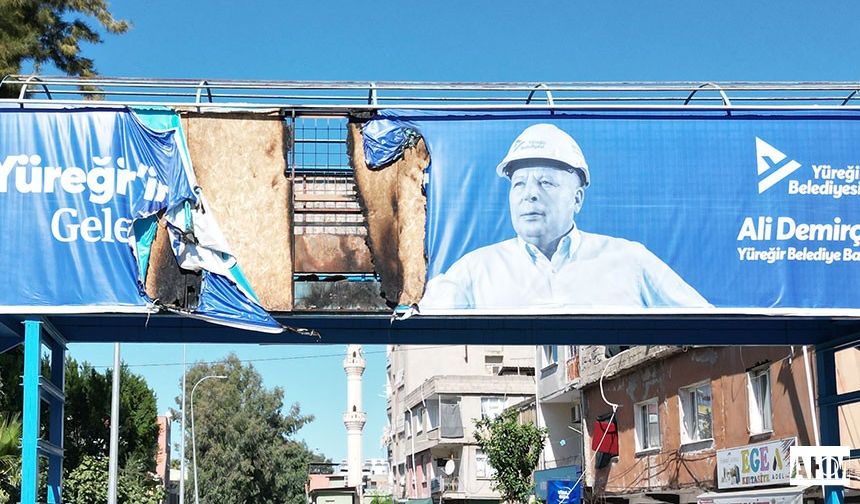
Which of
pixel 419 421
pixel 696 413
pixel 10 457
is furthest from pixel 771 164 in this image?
pixel 419 421

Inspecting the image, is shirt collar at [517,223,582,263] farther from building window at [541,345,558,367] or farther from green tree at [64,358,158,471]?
green tree at [64,358,158,471]

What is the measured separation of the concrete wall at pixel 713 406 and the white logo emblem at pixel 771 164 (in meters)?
7.29

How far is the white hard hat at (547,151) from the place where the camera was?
14344 millimetres

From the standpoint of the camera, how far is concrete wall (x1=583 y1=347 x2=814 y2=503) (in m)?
21.3

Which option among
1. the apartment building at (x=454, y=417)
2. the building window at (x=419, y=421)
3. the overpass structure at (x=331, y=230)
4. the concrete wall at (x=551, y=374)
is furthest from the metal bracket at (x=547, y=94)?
the building window at (x=419, y=421)

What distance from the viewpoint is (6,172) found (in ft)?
45.0

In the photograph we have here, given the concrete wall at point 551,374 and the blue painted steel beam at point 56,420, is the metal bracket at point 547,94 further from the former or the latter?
the concrete wall at point 551,374

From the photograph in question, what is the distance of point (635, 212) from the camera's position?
46.9 ft

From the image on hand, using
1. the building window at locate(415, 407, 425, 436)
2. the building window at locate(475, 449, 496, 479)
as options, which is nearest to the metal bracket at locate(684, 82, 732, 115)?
the building window at locate(475, 449, 496, 479)

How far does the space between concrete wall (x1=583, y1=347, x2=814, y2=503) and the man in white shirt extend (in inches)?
309

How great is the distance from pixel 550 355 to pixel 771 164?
77.1 feet

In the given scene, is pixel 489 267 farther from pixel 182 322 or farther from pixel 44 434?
pixel 44 434

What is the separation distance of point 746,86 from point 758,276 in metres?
2.36

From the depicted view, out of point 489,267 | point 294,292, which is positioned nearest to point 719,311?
point 489,267
